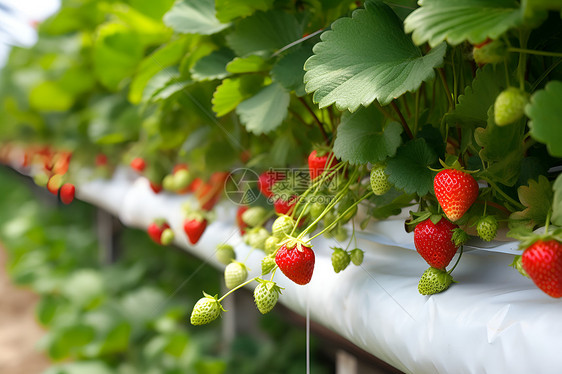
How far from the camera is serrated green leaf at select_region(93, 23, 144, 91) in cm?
77

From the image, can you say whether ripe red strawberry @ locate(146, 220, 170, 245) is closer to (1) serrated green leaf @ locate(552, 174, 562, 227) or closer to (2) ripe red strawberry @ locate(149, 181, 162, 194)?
(2) ripe red strawberry @ locate(149, 181, 162, 194)

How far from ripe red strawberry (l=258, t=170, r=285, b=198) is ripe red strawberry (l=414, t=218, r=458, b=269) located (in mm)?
209

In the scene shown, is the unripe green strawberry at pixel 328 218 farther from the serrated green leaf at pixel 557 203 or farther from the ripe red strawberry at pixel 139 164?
the ripe red strawberry at pixel 139 164

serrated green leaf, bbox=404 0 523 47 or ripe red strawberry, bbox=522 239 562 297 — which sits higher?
serrated green leaf, bbox=404 0 523 47

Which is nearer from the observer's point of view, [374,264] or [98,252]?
[374,264]

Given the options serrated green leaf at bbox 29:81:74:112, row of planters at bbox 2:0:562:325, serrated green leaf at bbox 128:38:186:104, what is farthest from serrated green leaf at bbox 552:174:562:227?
serrated green leaf at bbox 29:81:74:112

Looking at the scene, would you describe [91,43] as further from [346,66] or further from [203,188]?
[346,66]

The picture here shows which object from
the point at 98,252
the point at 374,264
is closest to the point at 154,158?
the point at 374,264

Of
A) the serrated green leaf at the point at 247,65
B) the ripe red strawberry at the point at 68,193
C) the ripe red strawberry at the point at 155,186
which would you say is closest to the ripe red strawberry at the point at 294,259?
the serrated green leaf at the point at 247,65

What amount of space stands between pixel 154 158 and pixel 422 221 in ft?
2.31

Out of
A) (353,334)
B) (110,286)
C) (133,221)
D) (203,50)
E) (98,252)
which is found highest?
(203,50)

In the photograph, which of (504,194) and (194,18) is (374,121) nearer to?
(504,194)

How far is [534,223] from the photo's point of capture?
30cm

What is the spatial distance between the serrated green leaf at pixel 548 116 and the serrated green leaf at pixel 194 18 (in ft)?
1.16
